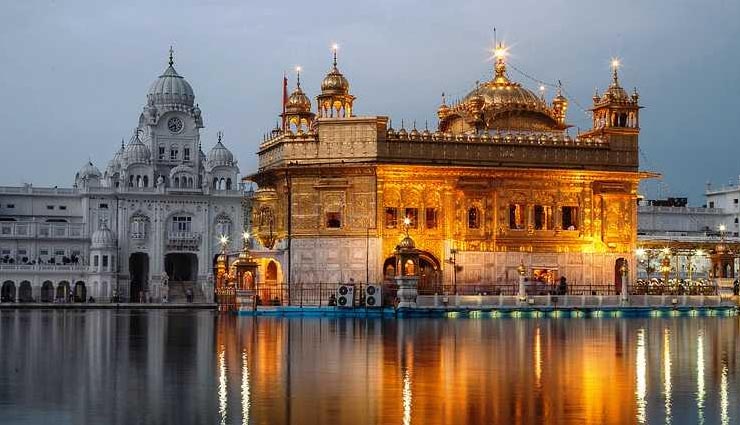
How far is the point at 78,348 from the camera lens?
71.7 ft

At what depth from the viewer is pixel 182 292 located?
255ft

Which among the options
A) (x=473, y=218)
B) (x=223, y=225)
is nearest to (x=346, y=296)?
(x=473, y=218)

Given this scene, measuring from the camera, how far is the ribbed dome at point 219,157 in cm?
8369

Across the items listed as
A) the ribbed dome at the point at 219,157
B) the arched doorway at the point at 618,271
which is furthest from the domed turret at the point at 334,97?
the ribbed dome at the point at 219,157

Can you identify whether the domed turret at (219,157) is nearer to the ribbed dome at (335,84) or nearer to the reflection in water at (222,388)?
the ribbed dome at (335,84)

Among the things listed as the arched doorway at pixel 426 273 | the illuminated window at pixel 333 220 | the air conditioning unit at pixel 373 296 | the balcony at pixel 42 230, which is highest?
the balcony at pixel 42 230

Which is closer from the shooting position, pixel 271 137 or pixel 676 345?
pixel 676 345

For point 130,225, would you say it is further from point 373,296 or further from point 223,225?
point 373,296

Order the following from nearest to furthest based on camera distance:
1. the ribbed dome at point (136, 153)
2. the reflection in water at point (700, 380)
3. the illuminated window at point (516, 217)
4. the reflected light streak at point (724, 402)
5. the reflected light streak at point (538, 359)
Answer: the reflected light streak at point (724, 402) → the reflection in water at point (700, 380) → the reflected light streak at point (538, 359) → the illuminated window at point (516, 217) → the ribbed dome at point (136, 153)

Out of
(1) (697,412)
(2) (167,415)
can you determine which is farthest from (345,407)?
(1) (697,412)

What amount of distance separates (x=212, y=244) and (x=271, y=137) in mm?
30901

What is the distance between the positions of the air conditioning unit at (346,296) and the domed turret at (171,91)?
45.8 m

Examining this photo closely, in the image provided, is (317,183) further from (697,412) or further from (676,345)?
(697,412)

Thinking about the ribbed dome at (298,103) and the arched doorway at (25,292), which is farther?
the arched doorway at (25,292)
